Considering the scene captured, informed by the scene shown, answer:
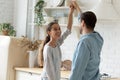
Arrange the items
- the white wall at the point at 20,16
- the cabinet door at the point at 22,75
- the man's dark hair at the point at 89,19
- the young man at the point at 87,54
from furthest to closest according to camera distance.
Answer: the white wall at the point at 20,16, the cabinet door at the point at 22,75, the man's dark hair at the point at 89,19, the young man at the point at 87,54

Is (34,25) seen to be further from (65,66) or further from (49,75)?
(49,75)

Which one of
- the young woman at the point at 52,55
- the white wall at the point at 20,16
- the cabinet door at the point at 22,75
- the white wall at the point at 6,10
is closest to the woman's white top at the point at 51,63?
the young woman at the point at 52,55

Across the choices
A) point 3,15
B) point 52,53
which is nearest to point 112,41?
point 52,53

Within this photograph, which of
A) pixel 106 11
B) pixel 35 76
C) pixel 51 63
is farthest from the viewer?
pixel 35 76

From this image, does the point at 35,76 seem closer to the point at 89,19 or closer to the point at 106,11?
the point at 106,11

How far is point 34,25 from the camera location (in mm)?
5012

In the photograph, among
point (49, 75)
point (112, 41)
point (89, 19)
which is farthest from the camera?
point (112, 41)

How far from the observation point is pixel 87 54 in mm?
2457

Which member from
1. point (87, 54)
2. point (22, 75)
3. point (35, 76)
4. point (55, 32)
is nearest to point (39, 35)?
point (22, 75)

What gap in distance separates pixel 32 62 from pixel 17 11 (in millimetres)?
1087

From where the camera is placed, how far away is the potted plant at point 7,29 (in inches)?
194

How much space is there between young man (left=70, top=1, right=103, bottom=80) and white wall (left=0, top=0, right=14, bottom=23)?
285 cm

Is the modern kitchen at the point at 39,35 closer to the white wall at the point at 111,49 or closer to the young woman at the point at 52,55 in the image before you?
the white wall at the point at 111,49

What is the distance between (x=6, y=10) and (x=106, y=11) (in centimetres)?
214
